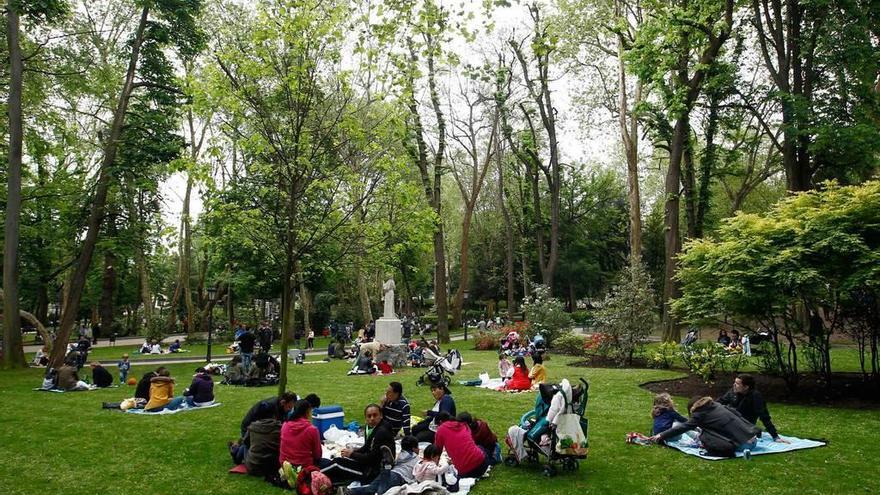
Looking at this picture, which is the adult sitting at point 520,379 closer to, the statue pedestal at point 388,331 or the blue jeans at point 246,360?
the blue jeans at point 246,360

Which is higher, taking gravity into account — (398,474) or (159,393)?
(159,393)

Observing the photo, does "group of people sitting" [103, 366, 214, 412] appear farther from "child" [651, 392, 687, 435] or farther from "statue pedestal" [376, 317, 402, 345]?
"statue pedestal" [376, 317, 402, 345]

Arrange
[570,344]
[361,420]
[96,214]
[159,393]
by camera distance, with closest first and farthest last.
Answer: [361,420]
[159,393]
[96,214]
[570,344]

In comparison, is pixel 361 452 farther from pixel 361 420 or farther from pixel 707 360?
pixel 707 360

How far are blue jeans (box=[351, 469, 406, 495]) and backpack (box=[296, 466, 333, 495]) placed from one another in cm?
34

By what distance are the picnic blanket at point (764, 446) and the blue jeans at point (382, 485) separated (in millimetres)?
4543

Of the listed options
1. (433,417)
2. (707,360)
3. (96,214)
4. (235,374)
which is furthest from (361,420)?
(96,214)

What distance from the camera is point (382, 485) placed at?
6191mm

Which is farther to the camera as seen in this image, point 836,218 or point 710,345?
point 710,345

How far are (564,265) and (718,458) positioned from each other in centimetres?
3932

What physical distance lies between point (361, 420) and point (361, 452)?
390 centimetres

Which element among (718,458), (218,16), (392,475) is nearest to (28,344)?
(218,16)

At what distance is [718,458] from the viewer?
305 inches

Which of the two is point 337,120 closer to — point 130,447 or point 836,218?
point 130,447
